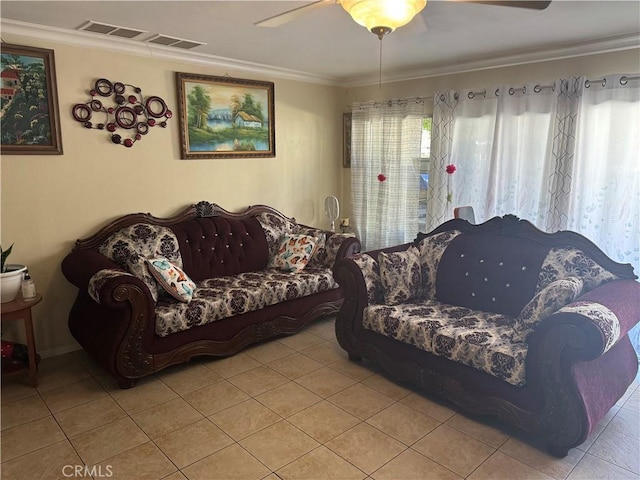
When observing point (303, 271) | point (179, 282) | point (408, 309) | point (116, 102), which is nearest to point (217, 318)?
point (179, 282)

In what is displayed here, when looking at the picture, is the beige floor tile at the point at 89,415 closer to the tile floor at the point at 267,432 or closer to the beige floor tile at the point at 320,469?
the tile floor at the point at 267,432

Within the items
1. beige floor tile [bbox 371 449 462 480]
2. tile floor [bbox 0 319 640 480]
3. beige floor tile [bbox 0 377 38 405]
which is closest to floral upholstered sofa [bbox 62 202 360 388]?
tile floor [bbox 0 319 640 480]

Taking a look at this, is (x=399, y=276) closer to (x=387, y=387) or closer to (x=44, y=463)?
(x=387, y=387)

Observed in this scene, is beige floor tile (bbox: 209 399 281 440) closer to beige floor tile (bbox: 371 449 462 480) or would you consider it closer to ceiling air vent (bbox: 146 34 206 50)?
beige floor tile (bbox: 371 449 462 480)

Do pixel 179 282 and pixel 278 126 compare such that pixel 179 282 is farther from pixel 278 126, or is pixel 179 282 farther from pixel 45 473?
pixel 278 126

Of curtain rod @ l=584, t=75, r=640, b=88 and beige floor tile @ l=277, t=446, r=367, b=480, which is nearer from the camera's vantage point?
beige floor tile @ l=277, t=446, r=367, b=480

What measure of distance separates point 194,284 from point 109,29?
76.3 inches

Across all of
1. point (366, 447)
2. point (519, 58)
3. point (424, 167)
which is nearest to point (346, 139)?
point (424, 167)

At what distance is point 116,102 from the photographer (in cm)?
368

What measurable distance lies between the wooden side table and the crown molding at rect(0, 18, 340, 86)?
1.82m

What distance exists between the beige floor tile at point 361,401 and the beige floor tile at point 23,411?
5.87 feet

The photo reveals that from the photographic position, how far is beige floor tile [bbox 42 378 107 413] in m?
2.90

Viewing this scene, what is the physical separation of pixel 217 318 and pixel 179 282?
391mm

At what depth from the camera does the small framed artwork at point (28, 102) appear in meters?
3.18
